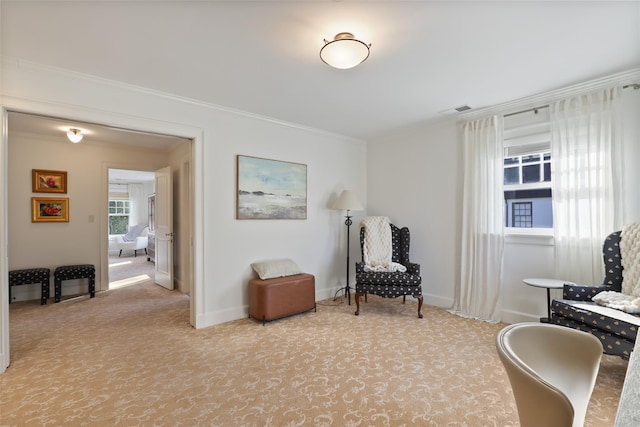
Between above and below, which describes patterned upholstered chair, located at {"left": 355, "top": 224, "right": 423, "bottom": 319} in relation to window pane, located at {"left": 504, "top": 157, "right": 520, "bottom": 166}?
below

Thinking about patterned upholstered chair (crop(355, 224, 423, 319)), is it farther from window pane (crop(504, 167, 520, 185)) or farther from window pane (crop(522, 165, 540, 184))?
window pane (crop(522, 165, 540, 184))

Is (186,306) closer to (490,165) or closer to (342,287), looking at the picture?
(342,287)

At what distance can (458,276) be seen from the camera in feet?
13.1

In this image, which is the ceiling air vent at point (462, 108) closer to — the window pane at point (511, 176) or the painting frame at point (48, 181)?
the window pane at point (511, 176)

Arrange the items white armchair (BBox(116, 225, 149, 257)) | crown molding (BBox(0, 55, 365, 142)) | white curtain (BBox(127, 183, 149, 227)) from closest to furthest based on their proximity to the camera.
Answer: crown molding (BBox(0, 55, 365, 142)) < white armchair (BBox(116, 225, 149, 257)) < white curtain (BBox(127, 183, 149, 227))

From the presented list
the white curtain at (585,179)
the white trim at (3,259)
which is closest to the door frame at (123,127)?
the white trim at (3,259)

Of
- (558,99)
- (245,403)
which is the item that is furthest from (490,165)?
(245,403)

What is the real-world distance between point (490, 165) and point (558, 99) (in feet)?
2.90

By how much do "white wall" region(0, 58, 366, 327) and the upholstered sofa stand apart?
292 cm

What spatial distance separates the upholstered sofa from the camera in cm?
202

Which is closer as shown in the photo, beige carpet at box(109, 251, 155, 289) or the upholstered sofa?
the upholstered sofa

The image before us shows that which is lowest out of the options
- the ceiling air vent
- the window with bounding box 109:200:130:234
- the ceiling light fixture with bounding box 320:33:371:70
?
the window with bounding box 109:200:130:234

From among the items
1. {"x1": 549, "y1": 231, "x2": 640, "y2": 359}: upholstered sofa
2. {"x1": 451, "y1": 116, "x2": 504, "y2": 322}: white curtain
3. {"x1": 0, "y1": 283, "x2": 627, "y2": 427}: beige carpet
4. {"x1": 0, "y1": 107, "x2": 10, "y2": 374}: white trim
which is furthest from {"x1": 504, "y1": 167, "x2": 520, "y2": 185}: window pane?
{"x1": 0, "y1": 107, "x2": 10, "y2": 374}: white trim

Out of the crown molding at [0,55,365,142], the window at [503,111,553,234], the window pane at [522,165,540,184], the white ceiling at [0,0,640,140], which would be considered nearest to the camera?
the white ceiling at [0,0,640,140]
